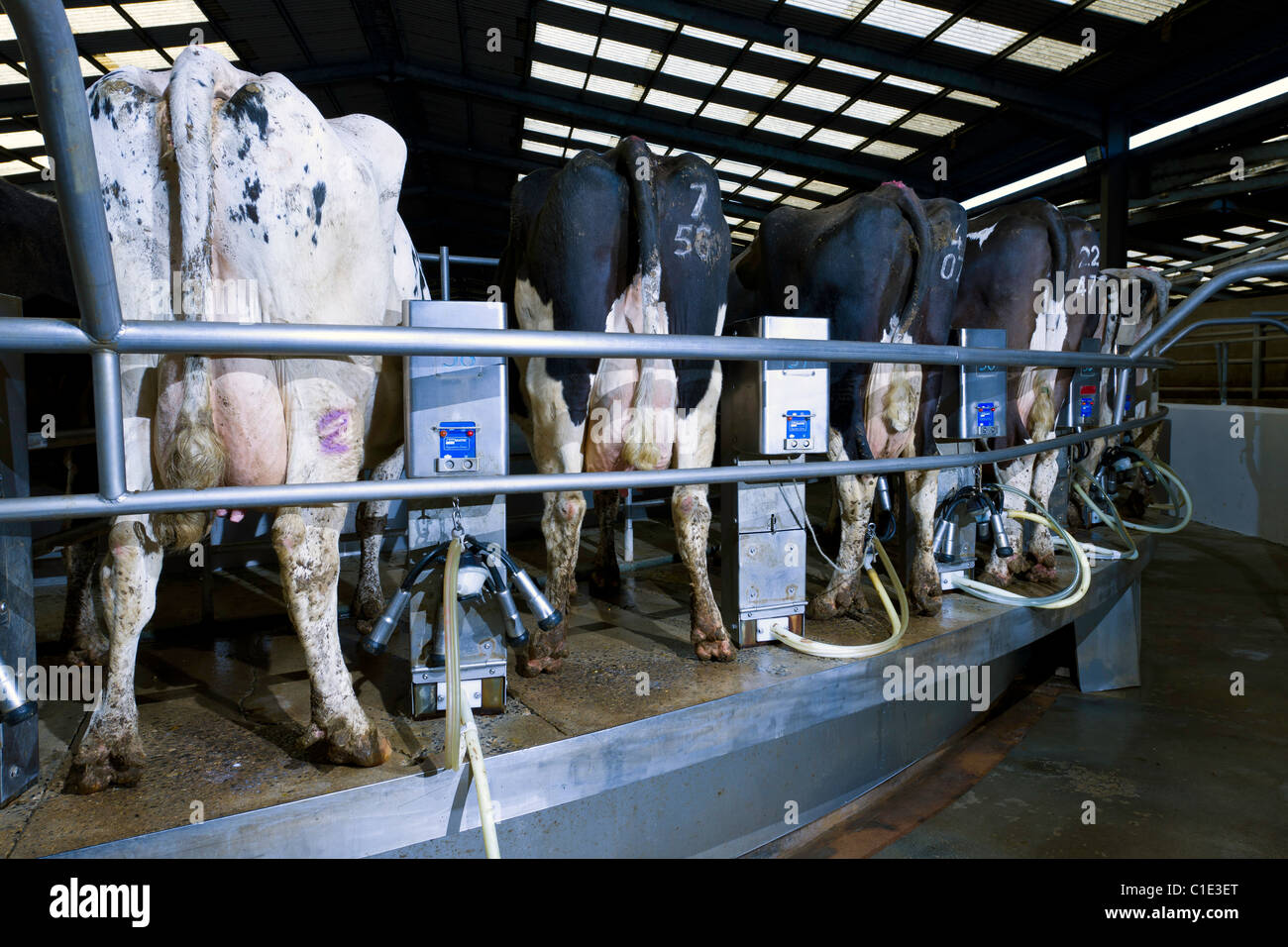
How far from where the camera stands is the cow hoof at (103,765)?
75.0 inches

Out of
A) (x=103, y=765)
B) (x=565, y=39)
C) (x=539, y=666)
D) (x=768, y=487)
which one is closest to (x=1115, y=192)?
(x=565, y=39)

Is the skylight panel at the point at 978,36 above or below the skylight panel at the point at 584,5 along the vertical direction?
below

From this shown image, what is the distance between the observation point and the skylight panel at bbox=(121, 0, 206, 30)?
363 inches

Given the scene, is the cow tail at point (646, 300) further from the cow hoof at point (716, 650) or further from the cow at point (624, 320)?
the cow hoof at point (716, 650)

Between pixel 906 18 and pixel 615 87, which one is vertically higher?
pixel 615 87

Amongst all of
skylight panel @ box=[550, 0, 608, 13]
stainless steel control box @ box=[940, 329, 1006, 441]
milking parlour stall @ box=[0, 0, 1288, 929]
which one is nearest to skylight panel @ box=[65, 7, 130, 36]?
skylight panel @ box=[550, 0, 608, 13]

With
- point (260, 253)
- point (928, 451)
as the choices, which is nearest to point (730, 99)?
point (928, 451)

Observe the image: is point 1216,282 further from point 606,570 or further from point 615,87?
point 615,87

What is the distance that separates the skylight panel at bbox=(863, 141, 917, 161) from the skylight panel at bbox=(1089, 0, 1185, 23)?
4.46 metres

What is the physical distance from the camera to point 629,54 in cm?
1077

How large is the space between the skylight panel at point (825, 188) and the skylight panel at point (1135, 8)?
6920mm

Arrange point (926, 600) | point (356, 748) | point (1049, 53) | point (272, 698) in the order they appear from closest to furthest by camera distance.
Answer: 1. point (356, 748)
2. point (272, 698)
3. point (926, 600)
4. point (1049, 53)

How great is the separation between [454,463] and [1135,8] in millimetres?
9598

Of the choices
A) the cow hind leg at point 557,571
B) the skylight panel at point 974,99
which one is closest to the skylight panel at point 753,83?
the skylight panel at point 974,99
